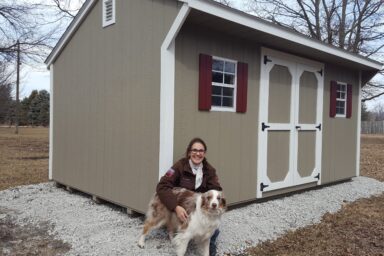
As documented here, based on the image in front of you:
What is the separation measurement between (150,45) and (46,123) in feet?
166

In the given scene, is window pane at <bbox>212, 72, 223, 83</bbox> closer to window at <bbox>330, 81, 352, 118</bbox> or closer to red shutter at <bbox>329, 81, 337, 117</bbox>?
red shutter at <bbox>329, 81, 337, 117</bbox>

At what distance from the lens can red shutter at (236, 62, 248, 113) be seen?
5199 mm

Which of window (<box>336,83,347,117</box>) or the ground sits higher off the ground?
window (<box>336,83,347,117</box>)

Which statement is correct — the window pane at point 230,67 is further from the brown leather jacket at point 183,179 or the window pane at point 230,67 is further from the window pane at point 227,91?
the brown leather jacket at point 183,179

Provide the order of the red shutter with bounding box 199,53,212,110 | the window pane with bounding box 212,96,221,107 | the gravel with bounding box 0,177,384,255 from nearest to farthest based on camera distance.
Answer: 1. the gravel with bounding box 0,177,384,255
2. the red shutter with bounding box 199,53,212,110
3. the window pane with bounding box 212,96,221,107

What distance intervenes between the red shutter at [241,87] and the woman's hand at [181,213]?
2096 millimetres

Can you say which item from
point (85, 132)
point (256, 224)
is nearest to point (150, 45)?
point (85, 132)

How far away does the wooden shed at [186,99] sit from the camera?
451 cm

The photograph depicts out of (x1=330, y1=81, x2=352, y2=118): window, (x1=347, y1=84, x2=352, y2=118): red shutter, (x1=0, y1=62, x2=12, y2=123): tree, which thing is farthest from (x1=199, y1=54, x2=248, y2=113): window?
(x1=0, y1=62, x2=12, y2=123): tree

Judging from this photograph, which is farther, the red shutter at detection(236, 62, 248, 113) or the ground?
the red shutter at detection(236, 62, 248, 113)

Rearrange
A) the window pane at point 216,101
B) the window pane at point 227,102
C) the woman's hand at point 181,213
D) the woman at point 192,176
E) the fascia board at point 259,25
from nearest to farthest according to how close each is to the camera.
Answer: the woman's hand at point 181,213, the woman at point 192,176, the fascia board at point 259,25, the window pane at point 216,101, the window pane at point 227,102

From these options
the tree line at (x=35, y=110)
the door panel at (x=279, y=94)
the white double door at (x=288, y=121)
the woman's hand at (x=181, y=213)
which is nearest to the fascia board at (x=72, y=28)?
the white double door at (x=288, y=121)

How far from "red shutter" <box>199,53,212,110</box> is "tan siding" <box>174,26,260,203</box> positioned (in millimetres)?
66

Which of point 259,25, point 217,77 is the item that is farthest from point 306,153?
point 259,25
